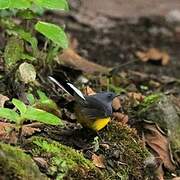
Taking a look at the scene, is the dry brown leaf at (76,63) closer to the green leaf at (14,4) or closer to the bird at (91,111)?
the green leaf at (14,4)

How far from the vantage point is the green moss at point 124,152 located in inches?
168

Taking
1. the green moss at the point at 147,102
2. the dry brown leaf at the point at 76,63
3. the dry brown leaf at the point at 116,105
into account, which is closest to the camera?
the green moss at the point at 147,102

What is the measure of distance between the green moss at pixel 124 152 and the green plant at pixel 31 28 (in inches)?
31.7

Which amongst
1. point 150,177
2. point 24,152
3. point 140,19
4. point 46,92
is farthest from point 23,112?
point 140,19

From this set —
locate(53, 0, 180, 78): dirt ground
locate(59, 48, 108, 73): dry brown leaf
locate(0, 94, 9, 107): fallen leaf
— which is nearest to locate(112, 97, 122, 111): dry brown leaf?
locate(59, 48, 108, 73): dry brown leaf

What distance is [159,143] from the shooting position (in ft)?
15.9

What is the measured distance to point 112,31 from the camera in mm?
9305

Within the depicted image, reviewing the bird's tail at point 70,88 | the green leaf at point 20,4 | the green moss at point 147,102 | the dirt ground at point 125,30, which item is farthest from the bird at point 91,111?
the dirt ground at point 125,30

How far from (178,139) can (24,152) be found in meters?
1.78

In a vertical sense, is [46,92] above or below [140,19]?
above

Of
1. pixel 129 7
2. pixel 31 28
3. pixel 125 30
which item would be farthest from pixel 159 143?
pixel 129 7

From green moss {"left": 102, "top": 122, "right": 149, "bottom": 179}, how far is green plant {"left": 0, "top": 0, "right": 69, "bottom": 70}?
2.64 ft

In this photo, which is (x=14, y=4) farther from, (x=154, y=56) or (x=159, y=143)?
(x=154, y=56)

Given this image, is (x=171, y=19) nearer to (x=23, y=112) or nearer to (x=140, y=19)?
(x=140, y=19)
